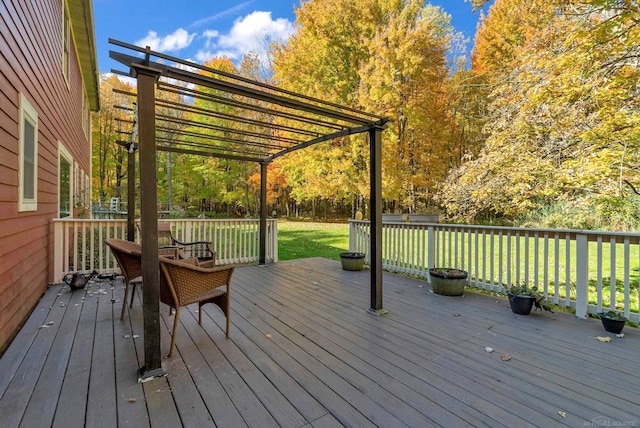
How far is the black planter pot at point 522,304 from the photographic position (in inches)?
127

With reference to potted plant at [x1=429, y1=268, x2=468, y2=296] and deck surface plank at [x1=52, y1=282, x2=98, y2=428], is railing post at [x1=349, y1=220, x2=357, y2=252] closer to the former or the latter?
potted plant at [x1=429, y1=268, x2=468, y2=296]

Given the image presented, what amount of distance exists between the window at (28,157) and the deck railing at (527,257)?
4.80m

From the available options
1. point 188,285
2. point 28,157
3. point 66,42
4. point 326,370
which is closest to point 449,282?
point 326,370

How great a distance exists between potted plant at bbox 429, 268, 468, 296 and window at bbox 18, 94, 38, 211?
468 cm

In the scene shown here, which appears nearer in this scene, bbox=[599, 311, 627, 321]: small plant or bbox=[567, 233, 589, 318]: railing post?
bbox=[599, 311, 627, 321]: small plant

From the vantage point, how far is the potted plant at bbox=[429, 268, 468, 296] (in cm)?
392

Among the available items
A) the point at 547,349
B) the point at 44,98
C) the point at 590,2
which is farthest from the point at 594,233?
the point at 44,98

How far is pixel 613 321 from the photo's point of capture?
2748 mm

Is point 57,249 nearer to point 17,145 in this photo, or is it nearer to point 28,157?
point 28,157

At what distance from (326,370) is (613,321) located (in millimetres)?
2699

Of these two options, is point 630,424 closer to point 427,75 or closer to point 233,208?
point 427,75

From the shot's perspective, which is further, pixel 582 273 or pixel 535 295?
pixel 535 295

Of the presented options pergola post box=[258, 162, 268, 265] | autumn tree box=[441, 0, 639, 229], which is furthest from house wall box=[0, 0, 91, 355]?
autumn tree box=[441, 0, 639, 229]

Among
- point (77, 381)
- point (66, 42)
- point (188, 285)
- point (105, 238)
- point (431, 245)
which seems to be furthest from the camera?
point (66, 42)
